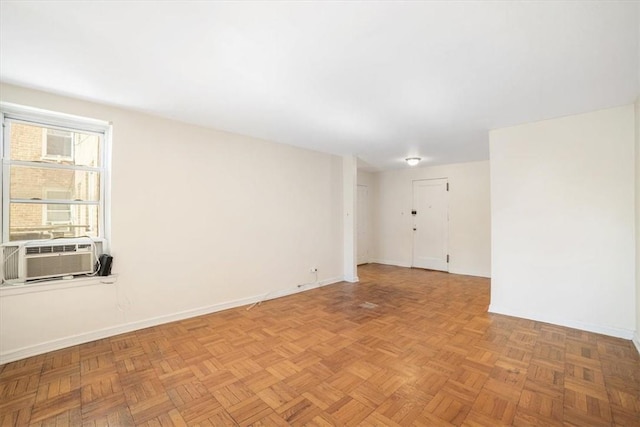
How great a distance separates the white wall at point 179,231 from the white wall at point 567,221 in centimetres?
292

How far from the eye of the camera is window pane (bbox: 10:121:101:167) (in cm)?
258

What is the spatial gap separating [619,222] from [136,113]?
5327 mm

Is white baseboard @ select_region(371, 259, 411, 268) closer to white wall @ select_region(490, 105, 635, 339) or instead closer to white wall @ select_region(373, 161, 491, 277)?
white wall @ select_region(373, 161, 491, 277)

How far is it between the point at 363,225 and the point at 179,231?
4.60m

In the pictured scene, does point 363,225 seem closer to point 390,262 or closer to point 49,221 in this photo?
point 390,262

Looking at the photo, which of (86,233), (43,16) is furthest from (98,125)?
(43,16)

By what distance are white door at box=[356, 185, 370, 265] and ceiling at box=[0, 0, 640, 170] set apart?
12.3ft

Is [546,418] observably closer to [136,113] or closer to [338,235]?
[338,235]

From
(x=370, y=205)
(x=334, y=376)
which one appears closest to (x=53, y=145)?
(x=334, y=376)

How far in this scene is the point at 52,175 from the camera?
2738mm

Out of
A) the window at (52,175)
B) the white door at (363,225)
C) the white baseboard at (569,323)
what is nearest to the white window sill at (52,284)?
the window at (52,175)

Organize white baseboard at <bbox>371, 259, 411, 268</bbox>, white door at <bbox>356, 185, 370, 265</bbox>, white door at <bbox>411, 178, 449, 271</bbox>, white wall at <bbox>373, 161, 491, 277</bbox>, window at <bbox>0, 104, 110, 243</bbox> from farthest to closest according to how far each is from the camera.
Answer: white door at <bbox>356, 185, 370, 265</bbox>
white baseboard at <bbox>371, 259, 411, 268</bbox>
white door at <bbox>411, 178, 449, 271</bbox>
white wall at <bbox>373, 161, 491, 277</bbox>
window at <bbox>0, 104, 110, 243</bbox>

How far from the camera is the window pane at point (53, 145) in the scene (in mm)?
2580

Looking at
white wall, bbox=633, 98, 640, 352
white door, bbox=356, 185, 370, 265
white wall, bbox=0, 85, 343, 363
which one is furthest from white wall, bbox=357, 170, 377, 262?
white wall, bbox=633, 98, 640, 352
